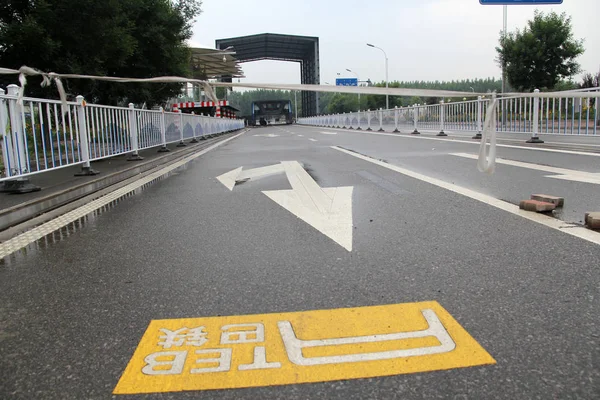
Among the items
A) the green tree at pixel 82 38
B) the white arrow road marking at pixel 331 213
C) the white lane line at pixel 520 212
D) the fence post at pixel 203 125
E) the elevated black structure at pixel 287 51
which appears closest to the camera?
the white lane line at pixel 520 212

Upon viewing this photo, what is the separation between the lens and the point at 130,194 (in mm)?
6840

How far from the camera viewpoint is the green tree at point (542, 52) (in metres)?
31.5

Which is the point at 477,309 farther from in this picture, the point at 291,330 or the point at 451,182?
the point at 451,182

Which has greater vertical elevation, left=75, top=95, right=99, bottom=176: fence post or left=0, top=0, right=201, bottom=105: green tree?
left=0, top=0, right=201, bottom=105: green tree

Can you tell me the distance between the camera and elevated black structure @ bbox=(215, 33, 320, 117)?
74.0m

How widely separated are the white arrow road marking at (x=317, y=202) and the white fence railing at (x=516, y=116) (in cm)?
277

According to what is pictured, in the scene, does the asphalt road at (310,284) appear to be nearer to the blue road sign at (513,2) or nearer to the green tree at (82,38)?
the green tree at (82,38)

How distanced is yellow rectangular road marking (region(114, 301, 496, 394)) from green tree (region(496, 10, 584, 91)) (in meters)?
34.1

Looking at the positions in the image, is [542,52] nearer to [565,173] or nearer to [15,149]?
[565,173]

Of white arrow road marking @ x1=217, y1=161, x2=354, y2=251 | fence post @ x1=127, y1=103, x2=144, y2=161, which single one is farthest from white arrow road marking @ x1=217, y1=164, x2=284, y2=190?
fence post @ x1=127, y1=103, x2=144, y2=161

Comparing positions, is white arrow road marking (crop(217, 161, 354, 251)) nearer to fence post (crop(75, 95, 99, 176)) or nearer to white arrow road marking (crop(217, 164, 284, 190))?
white arrow road marking (crop(217, 164, 284, 190))

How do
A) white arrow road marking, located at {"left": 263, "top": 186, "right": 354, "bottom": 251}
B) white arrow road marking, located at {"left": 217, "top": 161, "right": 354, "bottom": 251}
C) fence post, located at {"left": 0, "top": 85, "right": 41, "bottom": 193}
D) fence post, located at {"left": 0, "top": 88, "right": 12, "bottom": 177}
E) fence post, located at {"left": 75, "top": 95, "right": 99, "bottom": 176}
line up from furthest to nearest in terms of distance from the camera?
fence post, located at {"left": 75, "top": 95, "right": 99, "bottom": 176}, fence post, located at {"left": 0, "top": 85, "right": 41, "bottom": 193}, fence post, located at {"left": 0, "top": 88, "right": 12, "bottom": 177}, white arrow road marking, located at {"left": 217, "top": 161, "right": 354, "bottom": 251}, white arrow road marking, located at {"left": 263, "top": 186, "right": 354, "bottom": 251}

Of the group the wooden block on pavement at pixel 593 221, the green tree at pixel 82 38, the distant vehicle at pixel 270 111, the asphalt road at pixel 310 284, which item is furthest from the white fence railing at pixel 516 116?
the distant vehicle at pixel 270 111

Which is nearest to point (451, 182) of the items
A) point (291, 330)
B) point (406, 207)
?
point (406, 207)
